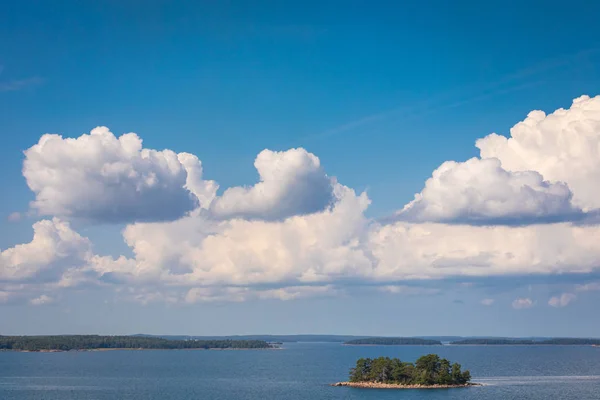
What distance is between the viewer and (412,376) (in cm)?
16050

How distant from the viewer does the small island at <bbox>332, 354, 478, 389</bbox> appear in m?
160

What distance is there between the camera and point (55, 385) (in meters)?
179

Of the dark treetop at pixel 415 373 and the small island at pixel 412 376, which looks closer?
the small island at pixel 412 376

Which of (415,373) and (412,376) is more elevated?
(415,373)

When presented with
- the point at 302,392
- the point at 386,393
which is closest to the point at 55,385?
the point at 302,392

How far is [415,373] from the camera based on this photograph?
16038cm

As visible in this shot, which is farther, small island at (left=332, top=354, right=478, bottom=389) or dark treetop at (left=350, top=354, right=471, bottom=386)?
dark treetop at (left=350, top=354, right=471, bottom=386)

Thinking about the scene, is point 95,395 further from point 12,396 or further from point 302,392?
point 302,392

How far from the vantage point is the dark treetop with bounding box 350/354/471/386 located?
160 metres

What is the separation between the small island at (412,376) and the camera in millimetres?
159875

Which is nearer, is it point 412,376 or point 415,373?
point 415,373

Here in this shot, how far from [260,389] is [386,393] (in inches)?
1293

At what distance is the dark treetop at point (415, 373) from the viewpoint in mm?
160000

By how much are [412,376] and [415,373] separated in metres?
0.87
